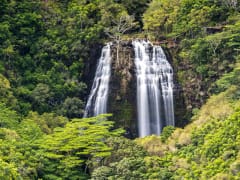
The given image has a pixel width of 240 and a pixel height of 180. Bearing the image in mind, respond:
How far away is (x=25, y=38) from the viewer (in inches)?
1670

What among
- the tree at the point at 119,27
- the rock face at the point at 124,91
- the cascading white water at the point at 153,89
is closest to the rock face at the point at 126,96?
the rock face at the point at 124,91

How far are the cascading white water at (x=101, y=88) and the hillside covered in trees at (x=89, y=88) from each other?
1.77ft

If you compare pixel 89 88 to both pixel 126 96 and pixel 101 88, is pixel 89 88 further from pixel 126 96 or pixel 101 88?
pixel 126 96

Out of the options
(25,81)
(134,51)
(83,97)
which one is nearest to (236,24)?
(134,51)

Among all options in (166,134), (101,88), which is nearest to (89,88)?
(101,88)

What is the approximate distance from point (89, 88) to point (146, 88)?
4.00 meters

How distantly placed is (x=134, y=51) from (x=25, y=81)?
23.4 ft

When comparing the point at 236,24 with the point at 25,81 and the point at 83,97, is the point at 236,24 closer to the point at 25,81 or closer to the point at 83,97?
the point at 83,97

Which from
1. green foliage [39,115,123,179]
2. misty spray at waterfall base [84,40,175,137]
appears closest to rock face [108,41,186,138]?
misty spray at waterfall base [84,40,175,137]

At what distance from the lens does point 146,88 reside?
1531 inches

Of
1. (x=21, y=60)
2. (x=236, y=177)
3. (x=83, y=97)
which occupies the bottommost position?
(x=236, y=177)

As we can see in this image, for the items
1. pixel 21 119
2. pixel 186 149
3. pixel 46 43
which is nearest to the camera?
pixel 186 149

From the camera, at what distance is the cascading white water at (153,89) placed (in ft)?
124

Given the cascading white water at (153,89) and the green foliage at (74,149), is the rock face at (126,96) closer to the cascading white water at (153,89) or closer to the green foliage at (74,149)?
the cascading white water at (153,89)
